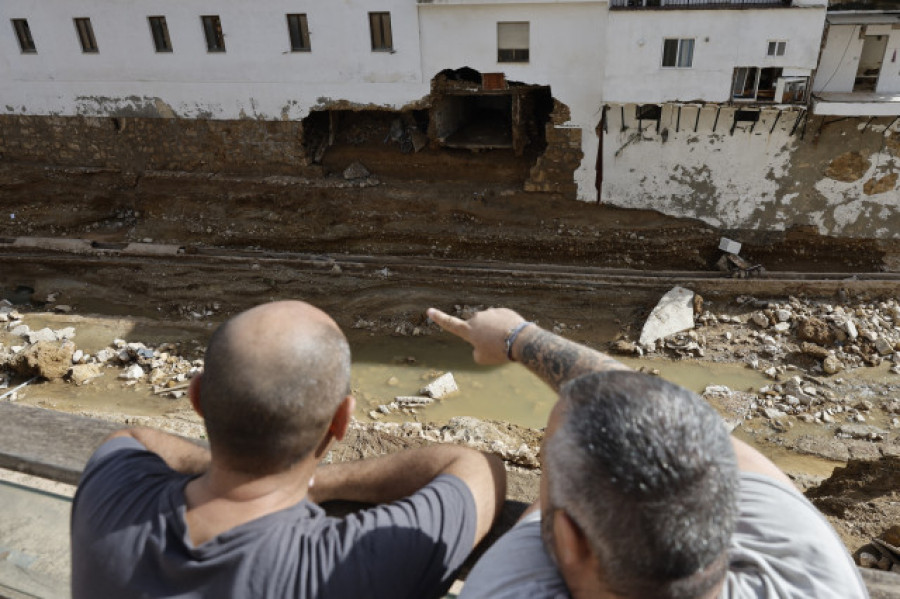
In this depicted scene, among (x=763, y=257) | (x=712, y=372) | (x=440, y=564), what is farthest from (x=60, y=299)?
(x=763, y=257)

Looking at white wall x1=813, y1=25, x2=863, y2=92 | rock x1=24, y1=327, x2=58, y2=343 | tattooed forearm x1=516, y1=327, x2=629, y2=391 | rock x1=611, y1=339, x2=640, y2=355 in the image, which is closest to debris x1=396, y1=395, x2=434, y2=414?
rock x1=611, y1=339, x2=640, y2=355

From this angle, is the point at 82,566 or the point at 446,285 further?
the point at 446,285

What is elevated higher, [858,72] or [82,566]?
[858,72]

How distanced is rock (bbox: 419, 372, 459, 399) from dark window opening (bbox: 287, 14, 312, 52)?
7675mm

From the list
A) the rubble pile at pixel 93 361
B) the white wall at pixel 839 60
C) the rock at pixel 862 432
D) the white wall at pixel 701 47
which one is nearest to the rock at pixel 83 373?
the rubble pile at pixel 93 361

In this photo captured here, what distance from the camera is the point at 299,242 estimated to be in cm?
1386

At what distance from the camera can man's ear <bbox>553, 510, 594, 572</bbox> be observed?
127cm

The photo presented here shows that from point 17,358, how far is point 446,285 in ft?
24.7

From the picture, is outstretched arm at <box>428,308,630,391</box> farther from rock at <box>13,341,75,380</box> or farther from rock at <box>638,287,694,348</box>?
rock at <box>13,341,75,380</box>

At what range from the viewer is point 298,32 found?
12891mm

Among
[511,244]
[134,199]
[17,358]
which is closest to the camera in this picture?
[17,358]

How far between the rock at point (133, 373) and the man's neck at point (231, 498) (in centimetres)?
972

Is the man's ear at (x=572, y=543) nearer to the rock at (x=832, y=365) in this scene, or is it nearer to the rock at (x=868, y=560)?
the rock at (x=868, y=560)

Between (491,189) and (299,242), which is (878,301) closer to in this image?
(491,189)
